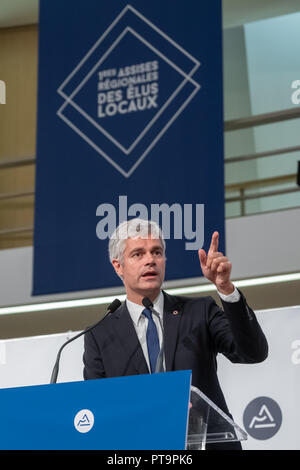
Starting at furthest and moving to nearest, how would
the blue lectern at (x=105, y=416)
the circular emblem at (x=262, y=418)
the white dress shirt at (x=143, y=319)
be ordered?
the circular emblem at (x=262, y=418) → the white dress shirt at (x=143, y=319) → the blue lectern at (x=105, y=416)

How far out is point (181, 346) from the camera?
9.11 ft

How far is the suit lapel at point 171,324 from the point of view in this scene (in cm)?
276

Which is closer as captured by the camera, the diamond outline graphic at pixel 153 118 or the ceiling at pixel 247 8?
the diamond outline graphic at pixel 153 118

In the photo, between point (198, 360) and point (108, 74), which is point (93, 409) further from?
point (108, 74)

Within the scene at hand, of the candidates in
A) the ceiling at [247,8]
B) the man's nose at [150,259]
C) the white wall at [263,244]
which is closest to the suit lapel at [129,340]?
the man's nose at [150,259]

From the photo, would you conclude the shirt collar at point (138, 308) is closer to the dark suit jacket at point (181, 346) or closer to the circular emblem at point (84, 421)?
the dark suit jacket at point (181, 346)

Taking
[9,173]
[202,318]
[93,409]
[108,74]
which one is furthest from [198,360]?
[9,173]

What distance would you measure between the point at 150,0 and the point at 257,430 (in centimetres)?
264

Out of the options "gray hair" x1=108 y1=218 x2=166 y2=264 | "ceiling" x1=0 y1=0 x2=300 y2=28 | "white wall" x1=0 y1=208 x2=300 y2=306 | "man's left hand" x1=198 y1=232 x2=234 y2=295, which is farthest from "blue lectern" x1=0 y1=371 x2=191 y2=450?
"ceiling" x1=0 y1=0 x2=300 y2=28

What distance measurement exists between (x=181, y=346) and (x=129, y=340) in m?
0.17

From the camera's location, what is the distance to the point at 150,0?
208 inches

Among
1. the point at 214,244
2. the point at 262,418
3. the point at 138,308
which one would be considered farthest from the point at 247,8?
the point at 214,244

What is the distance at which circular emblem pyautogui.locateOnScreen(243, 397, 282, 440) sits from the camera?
179 inches

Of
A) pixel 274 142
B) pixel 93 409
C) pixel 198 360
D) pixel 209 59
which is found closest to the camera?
pixel 93 409
